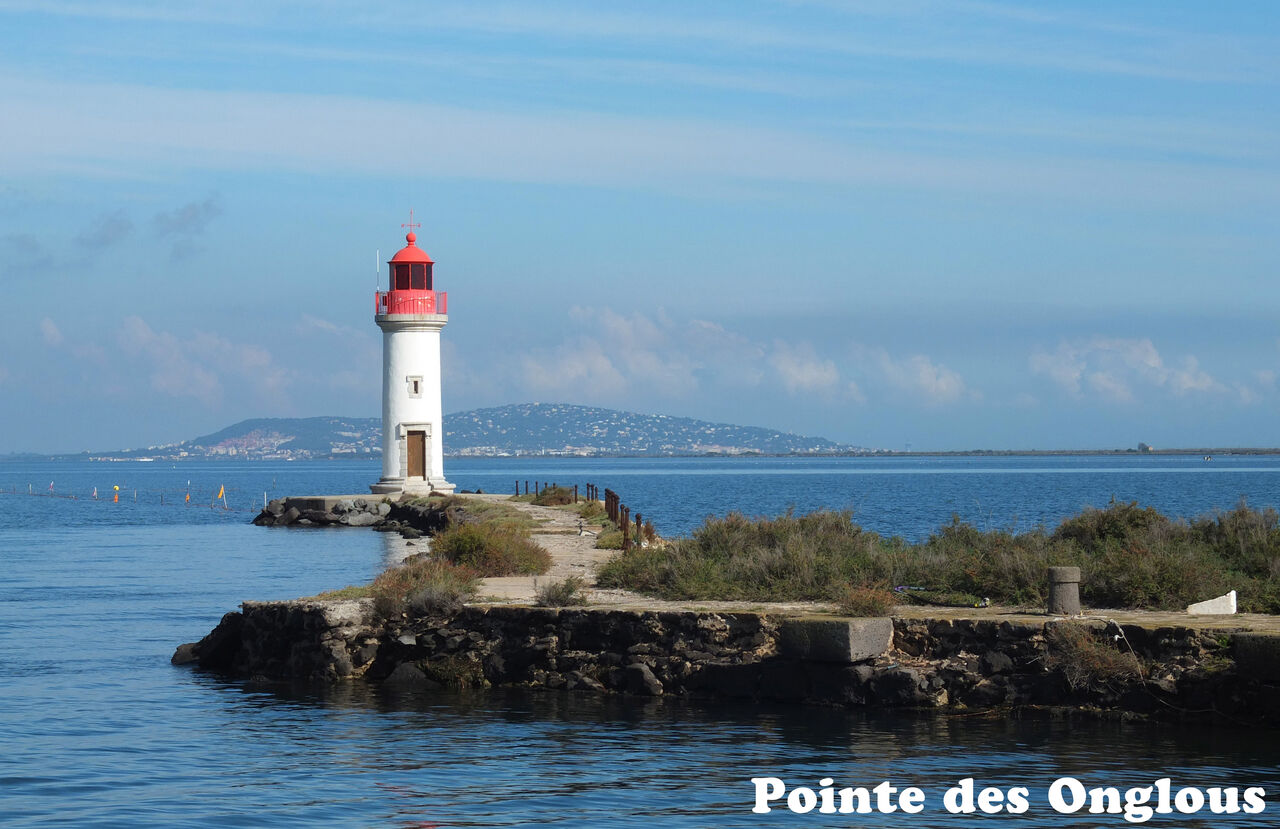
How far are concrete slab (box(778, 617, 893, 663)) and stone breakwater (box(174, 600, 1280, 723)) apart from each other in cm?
2

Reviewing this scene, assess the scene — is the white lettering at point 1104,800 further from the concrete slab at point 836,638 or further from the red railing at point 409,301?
the red railing at point 409,301

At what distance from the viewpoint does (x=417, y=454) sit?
57.2 metres

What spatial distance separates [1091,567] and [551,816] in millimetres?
9775

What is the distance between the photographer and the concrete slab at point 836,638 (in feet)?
55.3

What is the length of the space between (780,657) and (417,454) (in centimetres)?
4101

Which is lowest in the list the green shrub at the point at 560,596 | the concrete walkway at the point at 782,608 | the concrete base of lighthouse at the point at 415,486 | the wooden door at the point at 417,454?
the concrete walkway at the point at 782,608

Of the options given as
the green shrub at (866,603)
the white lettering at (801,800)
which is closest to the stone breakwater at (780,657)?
the green shrub at (866,603)

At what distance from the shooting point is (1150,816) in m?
12.4

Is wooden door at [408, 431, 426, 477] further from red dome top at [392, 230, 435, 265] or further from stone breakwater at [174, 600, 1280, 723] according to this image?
stone breakwater at [174, 600, 1280, 723]

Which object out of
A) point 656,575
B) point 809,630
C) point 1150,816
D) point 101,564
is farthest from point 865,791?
point 101,564

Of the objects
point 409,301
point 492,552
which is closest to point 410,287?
point 409,301

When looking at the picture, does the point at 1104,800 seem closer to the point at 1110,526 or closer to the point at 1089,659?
the point at 1089,659

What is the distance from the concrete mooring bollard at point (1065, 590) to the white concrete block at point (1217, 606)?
5.58 ft

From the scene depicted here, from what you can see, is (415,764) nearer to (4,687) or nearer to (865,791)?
(865,791)
